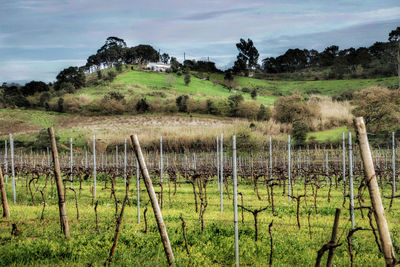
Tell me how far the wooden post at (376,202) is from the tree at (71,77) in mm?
94899

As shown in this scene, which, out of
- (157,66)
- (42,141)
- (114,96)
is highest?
(157,66)

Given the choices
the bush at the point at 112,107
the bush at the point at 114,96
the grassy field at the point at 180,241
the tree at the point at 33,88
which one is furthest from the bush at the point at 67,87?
the grassy field at the point at 180,241

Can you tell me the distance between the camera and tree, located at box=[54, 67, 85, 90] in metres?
93.1

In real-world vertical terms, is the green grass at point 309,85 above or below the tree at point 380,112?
above

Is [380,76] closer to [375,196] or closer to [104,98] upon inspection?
[104,98]

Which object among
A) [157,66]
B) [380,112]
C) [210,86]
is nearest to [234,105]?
[380,112]

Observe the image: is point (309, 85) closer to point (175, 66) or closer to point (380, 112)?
point (175, 66)

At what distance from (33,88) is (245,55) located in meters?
62.3

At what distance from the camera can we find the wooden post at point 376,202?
4.80 metres

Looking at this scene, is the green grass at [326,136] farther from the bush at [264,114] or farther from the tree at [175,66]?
the tree at [175,66]

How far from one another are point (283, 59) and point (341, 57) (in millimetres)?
19106

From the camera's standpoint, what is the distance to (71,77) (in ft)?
309

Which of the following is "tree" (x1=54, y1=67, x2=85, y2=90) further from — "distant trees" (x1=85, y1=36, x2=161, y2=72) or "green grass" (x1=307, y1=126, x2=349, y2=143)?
"green grass" (x1=307, y1=126, x2=349, y2=143)

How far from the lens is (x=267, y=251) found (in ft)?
25.4
